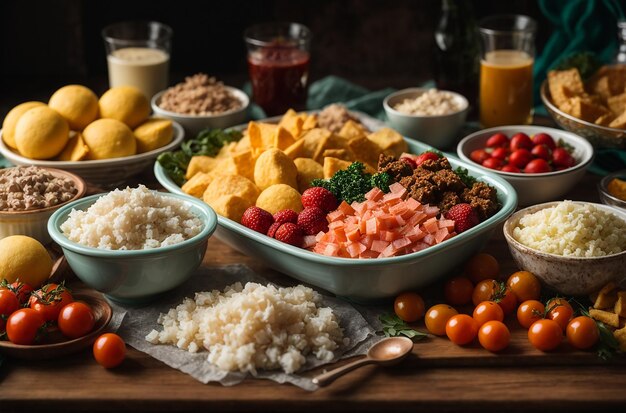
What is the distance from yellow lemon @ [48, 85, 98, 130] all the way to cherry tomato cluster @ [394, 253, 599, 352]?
200 centimetres

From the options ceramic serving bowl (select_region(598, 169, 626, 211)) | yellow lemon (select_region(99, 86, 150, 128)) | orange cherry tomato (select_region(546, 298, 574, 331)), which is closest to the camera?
orange cherry tomato (select_region(546, 298, 574, 331))

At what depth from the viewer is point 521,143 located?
4203 mm

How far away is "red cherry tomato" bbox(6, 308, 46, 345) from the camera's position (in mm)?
2824

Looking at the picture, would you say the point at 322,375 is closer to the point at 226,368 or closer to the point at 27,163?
the point at 226,368

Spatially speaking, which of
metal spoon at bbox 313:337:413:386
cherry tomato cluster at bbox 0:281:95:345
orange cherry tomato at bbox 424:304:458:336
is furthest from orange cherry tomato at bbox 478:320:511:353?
cherry tomato cluster at bbox 0:281:95:345

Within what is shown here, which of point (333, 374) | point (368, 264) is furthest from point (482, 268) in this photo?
point (333, 374)

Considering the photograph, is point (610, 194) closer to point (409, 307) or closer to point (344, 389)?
point (409, 307)

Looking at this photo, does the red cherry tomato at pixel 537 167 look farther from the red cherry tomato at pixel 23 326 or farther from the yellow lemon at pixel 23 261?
the red cherry tomato at pixel 23 326

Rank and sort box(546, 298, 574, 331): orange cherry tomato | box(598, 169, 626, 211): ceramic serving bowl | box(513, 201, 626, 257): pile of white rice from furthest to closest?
box(598, 169, 626, 211): ceramic serving bowl
box(513, 201, 626, 257): pile of white rice
box(546, 298, 574, 331): orange cherry tomato

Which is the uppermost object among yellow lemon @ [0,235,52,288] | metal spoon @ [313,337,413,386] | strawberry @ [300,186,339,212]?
strawberry @ [300,186,339,212]

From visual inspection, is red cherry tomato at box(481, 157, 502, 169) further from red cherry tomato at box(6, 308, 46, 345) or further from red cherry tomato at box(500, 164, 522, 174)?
red cherry tomato at box(6, 308, 46, 345)

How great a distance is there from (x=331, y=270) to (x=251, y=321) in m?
0.41

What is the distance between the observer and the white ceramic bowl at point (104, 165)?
4.00m

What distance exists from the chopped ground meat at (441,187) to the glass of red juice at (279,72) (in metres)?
1.52
